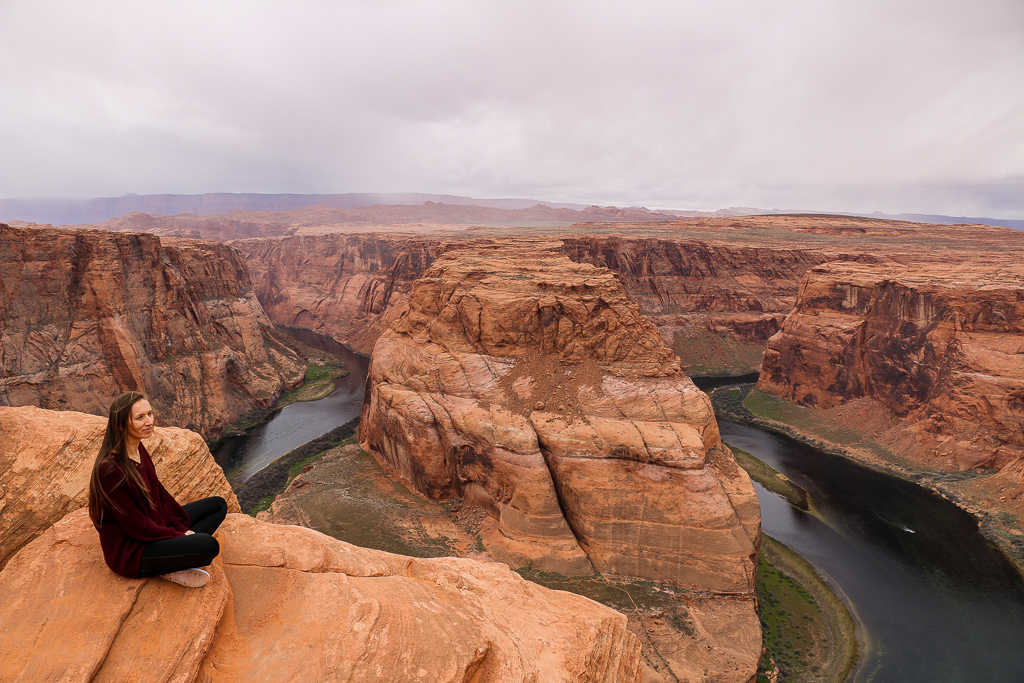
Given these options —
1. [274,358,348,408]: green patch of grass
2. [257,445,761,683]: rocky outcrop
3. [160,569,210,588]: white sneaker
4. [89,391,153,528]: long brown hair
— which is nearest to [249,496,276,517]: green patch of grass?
[257,445,761,683]: rocky outcrop

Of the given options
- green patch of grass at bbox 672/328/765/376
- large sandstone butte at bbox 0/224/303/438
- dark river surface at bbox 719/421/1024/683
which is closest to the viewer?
dark river surface at bbox 719/421/1024/683

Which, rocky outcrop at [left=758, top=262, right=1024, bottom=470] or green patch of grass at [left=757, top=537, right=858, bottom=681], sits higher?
rocky outcrop at [left=758, top=262, right=1024, bottom=470]

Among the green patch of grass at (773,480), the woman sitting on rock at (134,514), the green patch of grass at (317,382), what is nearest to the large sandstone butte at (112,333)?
the green patch of grass at (317,382)

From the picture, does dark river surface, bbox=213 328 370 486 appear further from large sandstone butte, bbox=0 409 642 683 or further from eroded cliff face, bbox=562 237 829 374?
eroded cliff face, bbox=562 237 829 374

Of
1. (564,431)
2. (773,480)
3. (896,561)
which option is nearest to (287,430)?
(564,431)

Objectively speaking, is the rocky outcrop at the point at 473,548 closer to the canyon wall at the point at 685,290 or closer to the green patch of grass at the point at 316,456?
the green patch of grass at the point at 316,456

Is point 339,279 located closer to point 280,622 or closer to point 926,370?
point 926,370

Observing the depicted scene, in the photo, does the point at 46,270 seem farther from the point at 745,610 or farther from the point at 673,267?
the point at 673,267
